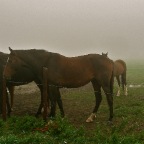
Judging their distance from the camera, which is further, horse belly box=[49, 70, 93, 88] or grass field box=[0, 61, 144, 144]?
horse belly box=[49, 70, 93, 88]

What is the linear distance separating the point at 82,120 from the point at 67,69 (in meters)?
2.07

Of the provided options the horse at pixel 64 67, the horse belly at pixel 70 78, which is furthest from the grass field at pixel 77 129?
the horse belly at pixel 70 78

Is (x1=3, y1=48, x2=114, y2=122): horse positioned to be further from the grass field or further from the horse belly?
the grass field

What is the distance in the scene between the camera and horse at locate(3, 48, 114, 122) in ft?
39.6

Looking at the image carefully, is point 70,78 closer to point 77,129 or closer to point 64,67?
point 64,67

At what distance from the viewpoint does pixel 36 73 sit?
1234cm

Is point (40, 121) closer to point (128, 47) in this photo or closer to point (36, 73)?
point (36, 73)

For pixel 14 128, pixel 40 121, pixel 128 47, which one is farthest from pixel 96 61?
pixel 128 47

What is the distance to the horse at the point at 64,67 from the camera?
475 inches

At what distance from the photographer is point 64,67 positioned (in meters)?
12.2

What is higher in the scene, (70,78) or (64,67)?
(64,67)

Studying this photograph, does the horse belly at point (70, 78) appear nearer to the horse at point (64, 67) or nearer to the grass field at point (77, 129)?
the horse at point (64, 67)

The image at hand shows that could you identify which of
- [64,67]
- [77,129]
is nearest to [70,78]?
[64,67]

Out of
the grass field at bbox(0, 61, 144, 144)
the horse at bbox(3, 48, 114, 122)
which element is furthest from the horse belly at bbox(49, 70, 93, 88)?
the grass field at bbox(0, 61, 144, 144)
